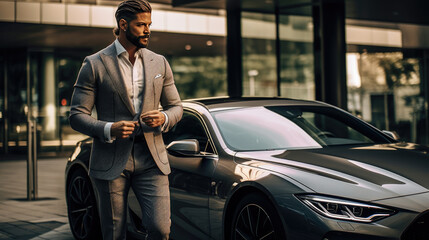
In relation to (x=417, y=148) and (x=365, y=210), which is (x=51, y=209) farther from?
(x=365, y=210)

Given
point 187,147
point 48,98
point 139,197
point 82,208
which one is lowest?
point 82,208

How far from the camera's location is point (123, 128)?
368 centimetres

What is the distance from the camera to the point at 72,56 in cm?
2323

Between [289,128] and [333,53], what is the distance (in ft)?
23.4

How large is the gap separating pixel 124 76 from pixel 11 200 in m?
7.06

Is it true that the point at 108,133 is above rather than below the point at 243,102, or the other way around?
below

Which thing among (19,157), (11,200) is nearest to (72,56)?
(19,157)

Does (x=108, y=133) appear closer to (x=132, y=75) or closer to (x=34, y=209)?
(x=132, y=75)

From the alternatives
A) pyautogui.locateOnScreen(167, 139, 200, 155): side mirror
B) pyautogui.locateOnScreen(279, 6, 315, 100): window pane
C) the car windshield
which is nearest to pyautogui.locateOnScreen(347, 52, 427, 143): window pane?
pyautogui.locateOnScreen(279, 6, 315, 100): window pane

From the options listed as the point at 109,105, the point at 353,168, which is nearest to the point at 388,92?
the point at 353,168

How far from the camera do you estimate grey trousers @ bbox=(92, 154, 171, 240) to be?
3.95 meters

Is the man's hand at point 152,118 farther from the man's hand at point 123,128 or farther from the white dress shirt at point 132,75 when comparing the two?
the white dress shirt at point 132,75

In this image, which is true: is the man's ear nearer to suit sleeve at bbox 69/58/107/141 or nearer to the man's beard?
the man's beard

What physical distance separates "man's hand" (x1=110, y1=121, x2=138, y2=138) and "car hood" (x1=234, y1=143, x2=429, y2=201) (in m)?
1.30
